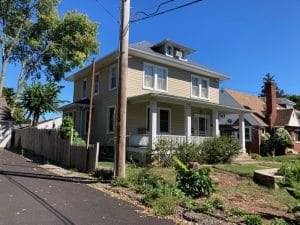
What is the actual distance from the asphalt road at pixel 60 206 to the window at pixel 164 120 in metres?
11.2

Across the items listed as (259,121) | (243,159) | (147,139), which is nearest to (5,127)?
(147,139)

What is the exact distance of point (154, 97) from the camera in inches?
662

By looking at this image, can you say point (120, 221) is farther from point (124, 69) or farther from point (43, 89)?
point (43, 89)

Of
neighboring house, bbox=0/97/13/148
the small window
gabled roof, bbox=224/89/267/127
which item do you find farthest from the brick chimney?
neighboring house, bbox=0/97/13/148

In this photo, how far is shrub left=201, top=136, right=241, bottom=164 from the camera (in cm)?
1747

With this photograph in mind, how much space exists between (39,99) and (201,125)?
43.5 feet

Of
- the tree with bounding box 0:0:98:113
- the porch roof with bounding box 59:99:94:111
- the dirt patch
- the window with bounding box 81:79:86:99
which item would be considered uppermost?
the tree with bounding box 0:0:98:113

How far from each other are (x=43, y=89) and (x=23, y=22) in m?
12.7

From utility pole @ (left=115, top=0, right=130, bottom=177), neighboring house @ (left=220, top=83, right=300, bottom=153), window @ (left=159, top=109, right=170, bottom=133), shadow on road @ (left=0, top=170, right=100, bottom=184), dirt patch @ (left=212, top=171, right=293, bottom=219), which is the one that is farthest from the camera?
neighboring house @ (left=220, top=83, right=300, bottom=153)

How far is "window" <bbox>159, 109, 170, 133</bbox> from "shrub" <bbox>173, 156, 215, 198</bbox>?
39.0 ft

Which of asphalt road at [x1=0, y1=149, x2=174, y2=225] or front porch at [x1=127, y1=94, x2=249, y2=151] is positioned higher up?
front porch at [x1=127, y1=94, x2=249, y2=151]

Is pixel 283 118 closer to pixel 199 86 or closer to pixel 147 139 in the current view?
pixel 199 86

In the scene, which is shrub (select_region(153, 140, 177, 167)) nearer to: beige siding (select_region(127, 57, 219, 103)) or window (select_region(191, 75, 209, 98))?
beige siding (select_region(127, 57, 219, 103))

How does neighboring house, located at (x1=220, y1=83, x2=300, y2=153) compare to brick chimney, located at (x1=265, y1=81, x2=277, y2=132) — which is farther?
brick chimney, located at (x1=265, y1=81, x2=277, y2=132)
